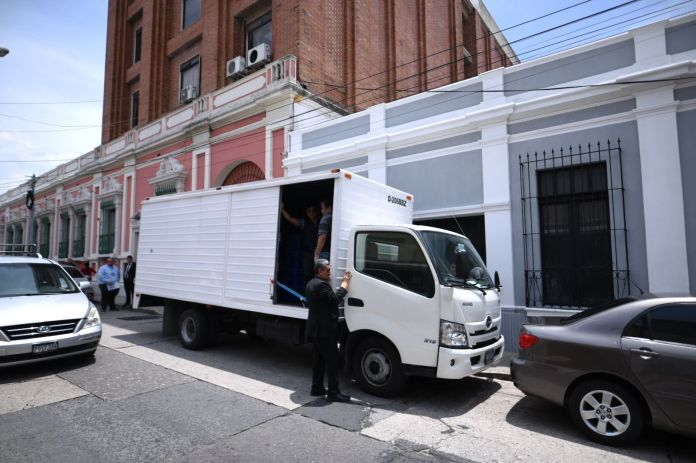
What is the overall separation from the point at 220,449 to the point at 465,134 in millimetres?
8002

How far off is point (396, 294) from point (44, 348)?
5033 mm

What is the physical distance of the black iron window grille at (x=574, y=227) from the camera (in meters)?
7.65

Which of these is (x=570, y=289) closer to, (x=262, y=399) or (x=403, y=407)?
(x=403, y=407)

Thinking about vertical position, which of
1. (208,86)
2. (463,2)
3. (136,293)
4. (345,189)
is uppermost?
(463,2)

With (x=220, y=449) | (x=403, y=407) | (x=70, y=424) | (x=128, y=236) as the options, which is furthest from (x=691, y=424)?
(x=128, y=236)

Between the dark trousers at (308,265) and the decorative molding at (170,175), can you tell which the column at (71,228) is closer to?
the decorative molding at (170,175)

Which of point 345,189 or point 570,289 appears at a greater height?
point 345,189

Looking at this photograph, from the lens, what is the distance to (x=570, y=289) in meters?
8.01

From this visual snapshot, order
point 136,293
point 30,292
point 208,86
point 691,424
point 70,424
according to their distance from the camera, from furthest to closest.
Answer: point 208,86, point 136,293, point 30,292, point 70,424, point 691,424

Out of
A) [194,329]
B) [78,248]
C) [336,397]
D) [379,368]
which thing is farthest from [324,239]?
[78,248]

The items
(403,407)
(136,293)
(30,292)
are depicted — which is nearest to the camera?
(403,407)

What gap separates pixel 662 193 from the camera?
7.18 meters

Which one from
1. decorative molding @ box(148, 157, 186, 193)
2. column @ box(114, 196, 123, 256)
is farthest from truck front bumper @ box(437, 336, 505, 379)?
column @ box(114, 196, 123, 256)

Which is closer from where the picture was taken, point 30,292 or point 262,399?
point 262,399
